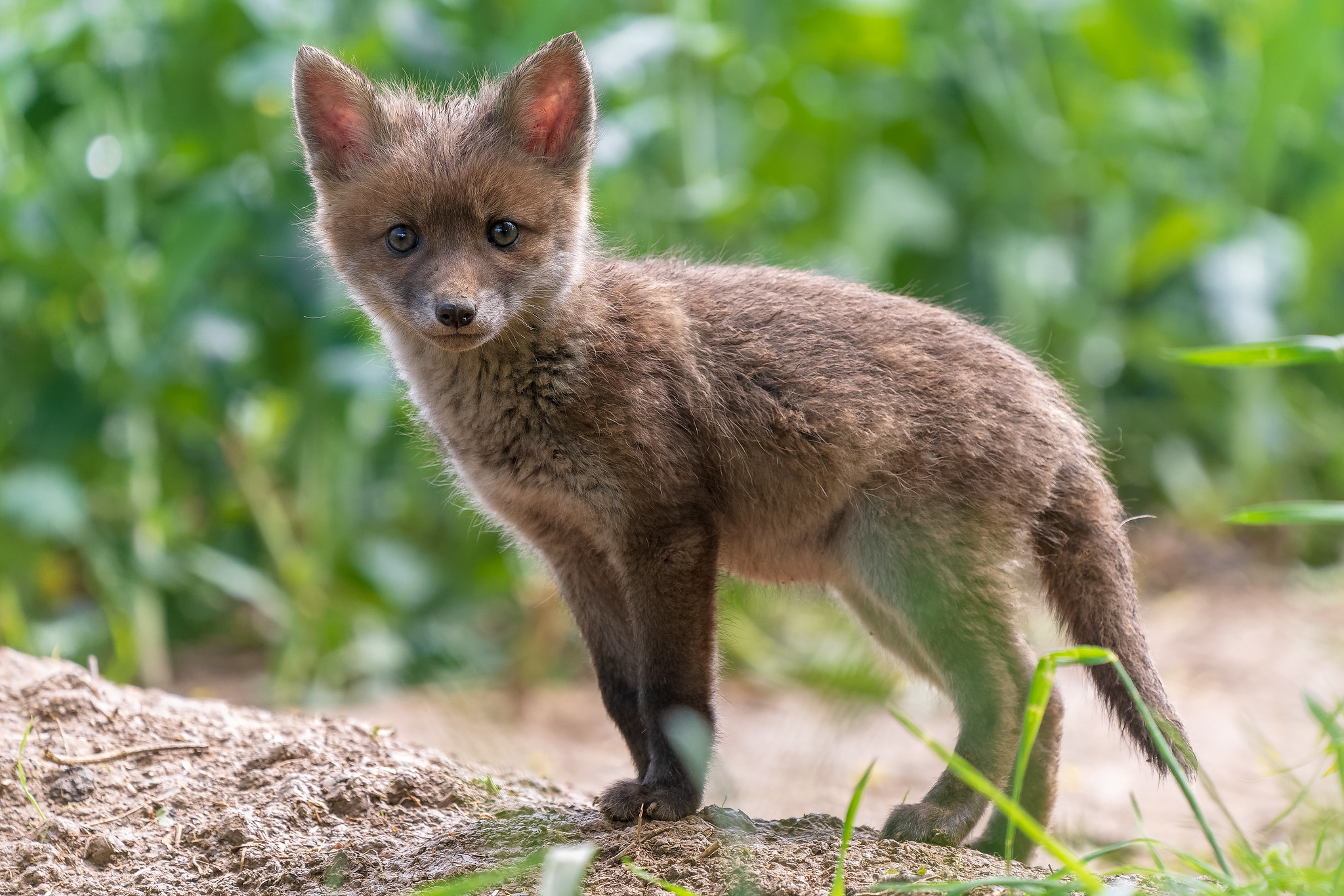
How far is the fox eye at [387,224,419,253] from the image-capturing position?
4.11 meters

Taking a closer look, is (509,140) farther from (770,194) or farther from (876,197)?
(876,197)

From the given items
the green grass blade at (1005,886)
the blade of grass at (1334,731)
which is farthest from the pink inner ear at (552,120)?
the blade of grass at (1334,731)

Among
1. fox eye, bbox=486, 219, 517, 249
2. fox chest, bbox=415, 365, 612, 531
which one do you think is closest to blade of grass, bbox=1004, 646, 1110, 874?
fox chest, bbox=415, 365, 612, 531

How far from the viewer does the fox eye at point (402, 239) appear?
162 inches

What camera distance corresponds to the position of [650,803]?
12.2 feet

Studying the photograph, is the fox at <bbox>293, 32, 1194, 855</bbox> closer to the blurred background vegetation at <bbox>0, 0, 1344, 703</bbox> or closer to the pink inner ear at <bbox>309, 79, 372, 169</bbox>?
the pink inner ear at <bbox>309, 79, 372, 169</bbox>

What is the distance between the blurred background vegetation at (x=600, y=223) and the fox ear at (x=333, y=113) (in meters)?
1.14

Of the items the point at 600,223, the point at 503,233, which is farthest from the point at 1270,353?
the point at 600,223

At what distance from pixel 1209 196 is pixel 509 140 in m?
6.61

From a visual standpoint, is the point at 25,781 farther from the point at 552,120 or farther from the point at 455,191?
the point at 552,120

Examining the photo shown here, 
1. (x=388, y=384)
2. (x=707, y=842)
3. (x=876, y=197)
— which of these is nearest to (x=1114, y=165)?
(x=876, y=197)

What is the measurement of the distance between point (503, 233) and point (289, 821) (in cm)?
189

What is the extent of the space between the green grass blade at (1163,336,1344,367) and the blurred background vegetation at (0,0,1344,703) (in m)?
3.08

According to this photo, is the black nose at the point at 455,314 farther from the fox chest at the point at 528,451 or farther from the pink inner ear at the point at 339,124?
the pink inner ear at the point at 339,124
